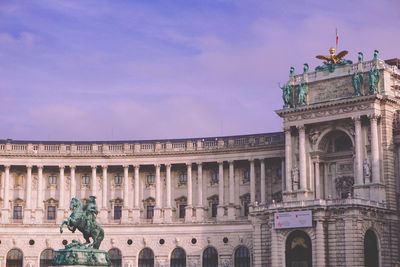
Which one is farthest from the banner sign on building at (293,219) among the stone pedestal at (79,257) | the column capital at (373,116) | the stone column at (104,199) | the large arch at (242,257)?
the stone pedestal at (79,257)

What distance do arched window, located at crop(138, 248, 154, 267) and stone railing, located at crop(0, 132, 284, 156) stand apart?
12349 millimetres

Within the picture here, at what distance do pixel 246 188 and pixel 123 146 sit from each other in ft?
53.7

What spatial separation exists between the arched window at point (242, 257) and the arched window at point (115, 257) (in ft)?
47.1

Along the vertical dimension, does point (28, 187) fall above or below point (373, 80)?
below

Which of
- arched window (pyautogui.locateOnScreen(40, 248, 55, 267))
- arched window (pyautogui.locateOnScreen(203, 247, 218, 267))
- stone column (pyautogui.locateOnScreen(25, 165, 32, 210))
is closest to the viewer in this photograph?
arched window (pyautogui.locateOnScreen(203, 247, 218, 267))

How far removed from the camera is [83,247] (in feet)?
200

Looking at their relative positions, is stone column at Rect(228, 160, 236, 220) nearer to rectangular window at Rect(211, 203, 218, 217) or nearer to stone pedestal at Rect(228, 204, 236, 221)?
stone pedestal at Rect(228, 204, 236, 221)

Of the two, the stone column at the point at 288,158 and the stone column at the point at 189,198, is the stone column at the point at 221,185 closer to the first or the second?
the stone column at the point at 189,198

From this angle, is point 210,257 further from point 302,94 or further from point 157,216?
point 302,94

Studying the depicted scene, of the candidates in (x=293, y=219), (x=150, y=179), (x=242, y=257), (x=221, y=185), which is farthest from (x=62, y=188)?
(x=293, y=219)

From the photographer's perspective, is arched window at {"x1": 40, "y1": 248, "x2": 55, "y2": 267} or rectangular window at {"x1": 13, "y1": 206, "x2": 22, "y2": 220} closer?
arched window at {"x1": 40, "y1": 248, "x2": 55, "y2": 267}

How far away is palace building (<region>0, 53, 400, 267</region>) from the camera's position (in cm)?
8338

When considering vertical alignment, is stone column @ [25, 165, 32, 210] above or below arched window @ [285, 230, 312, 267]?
above

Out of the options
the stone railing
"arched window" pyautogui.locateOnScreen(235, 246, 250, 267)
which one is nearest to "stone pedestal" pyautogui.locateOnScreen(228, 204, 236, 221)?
"arched window" pyautogui.locateOnScreen(235, 246, 250, 267)
